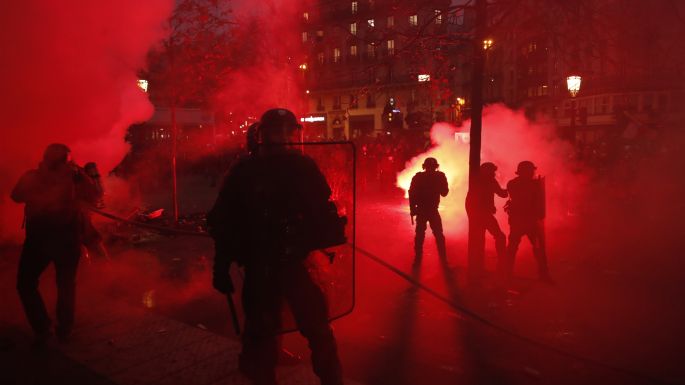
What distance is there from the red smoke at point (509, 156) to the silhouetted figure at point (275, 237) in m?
7.63

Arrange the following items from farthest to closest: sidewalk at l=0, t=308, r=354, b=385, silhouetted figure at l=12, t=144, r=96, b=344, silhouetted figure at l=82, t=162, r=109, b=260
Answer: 1. silhouetted figure at l=82, t=162, r=109, b=260
2. silhouetted figure at l=12, t=144, r=96, b=344
3. sidewalk at l=0, t=308, r=354, b=385

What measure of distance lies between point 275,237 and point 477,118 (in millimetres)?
3813

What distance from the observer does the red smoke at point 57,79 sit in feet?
17.9

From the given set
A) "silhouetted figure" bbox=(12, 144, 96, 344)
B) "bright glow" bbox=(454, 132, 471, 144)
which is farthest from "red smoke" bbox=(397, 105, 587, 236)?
"silhouetted figure" bbox=(12, 144, 96, 344)

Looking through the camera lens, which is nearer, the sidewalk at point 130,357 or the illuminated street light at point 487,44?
the sidewalk at point 130,357

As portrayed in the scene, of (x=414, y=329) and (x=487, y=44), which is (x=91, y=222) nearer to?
(x=414, y=329)

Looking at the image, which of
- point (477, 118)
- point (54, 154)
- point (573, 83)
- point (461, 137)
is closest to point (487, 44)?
point (477, 118)

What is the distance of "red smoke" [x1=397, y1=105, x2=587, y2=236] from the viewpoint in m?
11.1

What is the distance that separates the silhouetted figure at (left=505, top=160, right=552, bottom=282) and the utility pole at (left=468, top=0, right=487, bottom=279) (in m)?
0.39

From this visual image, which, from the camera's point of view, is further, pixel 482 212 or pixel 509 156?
pixel 509 156

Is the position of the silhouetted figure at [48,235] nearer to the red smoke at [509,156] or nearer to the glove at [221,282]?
the glove at [221,282]

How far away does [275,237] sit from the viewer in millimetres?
2703

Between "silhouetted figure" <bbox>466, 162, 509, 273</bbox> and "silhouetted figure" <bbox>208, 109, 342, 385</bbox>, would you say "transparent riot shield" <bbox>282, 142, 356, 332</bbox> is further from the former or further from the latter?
"silhouetted figure" <bbox>466, 162, 509, 273</bbox>

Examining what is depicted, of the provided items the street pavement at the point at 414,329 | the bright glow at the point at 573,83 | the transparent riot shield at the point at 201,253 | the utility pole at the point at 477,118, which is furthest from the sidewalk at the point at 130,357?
the bright glow at the point at 573,83
